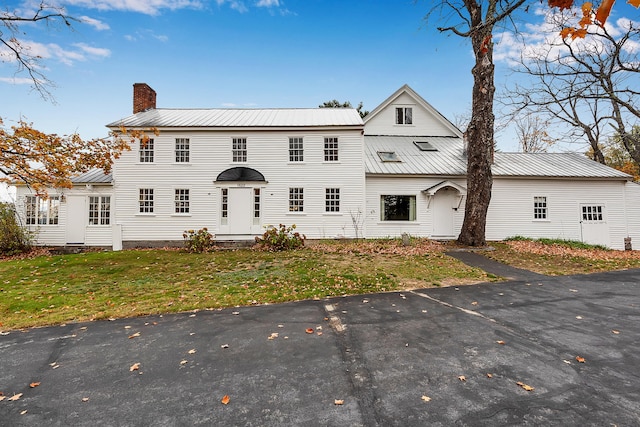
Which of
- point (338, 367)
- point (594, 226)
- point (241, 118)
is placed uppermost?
point (241, 118)

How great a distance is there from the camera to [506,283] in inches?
329

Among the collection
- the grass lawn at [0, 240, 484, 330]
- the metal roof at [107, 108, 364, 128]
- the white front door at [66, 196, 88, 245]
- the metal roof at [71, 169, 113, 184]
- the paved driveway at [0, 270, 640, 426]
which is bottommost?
the paved driveway at [0, 270, 640, 426]

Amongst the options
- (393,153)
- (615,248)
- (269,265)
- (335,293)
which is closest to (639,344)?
(335,293)

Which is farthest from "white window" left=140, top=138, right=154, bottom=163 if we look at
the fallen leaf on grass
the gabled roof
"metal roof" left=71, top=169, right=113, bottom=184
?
the fallen leaf on grass

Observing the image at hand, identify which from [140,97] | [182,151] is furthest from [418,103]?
[140,97]

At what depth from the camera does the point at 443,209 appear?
669 inches

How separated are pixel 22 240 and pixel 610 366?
2247 cm

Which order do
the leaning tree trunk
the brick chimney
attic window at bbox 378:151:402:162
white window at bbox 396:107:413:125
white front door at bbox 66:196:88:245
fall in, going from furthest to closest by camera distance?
white window at bbox 396:107:413:125 < the brick chimney < attic window at bbox 378:151:402:162 < white front door at bbox 66:196:88:245 < the leaning tree trunk

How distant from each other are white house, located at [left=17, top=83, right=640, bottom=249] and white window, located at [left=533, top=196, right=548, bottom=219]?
60 millimetres

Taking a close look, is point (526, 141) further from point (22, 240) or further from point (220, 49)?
point (22, 240)

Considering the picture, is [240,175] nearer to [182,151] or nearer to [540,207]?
[182,151]

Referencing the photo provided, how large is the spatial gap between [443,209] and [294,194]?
28.8ft

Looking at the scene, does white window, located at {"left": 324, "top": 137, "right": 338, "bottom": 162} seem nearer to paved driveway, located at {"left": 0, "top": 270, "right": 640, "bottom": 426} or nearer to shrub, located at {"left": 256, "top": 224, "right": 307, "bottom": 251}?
shrub, located at {"left": 256, "top": 224, "right": 307, "bottom": 251}

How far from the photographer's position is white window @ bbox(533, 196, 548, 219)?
17.2 m
